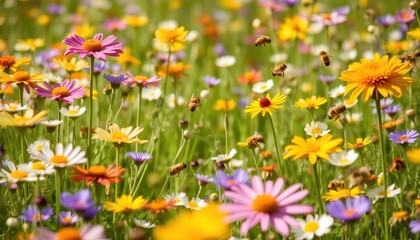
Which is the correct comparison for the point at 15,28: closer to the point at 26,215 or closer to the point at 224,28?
the point at 224,28

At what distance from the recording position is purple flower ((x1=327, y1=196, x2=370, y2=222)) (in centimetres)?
137

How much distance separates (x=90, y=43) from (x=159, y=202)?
1.92 feet

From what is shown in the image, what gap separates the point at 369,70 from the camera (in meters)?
1.59

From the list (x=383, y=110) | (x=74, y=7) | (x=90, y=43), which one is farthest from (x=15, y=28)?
(x=383, y=110)

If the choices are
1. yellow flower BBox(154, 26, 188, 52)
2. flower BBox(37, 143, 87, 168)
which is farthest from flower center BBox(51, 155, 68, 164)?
yellow flower BBox(154, 26, 188, 52)

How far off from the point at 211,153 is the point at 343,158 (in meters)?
0.99

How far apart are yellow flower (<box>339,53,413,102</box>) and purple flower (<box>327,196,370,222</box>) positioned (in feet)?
0.99

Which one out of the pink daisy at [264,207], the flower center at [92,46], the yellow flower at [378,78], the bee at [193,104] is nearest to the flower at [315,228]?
the pink daisy at [264,207]

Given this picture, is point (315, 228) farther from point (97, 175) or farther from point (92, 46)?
point (92, 46)

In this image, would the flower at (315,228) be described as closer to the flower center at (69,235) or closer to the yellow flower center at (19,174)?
the flower center at (69,235)

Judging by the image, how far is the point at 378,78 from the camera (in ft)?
5.15

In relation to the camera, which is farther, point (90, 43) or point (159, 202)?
point (90, 43)

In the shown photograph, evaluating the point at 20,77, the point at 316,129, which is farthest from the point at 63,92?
the point at 316,129

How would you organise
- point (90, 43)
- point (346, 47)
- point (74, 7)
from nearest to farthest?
point (90, 43) < point (346, 47) < point (74, 7)
